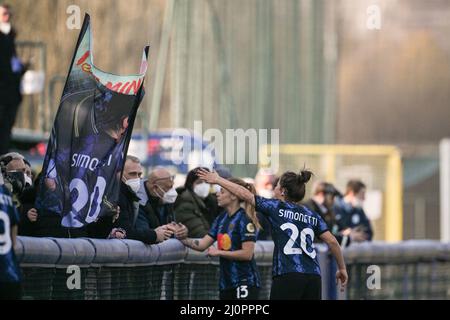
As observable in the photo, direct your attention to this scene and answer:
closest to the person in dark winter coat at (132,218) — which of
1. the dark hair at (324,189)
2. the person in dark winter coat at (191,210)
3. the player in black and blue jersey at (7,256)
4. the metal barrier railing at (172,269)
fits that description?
the metal barrier railing at (172,269)

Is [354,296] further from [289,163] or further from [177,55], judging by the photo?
[289,163]

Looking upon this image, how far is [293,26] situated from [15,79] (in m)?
18.8

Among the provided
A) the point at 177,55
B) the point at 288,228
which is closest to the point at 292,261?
the point at 288,228

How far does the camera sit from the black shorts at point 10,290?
859cm

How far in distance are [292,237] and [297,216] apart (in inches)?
6.0

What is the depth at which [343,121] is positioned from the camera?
5991 cm

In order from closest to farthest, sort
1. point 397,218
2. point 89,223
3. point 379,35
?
point 89,223
point 397,218
point 379,35

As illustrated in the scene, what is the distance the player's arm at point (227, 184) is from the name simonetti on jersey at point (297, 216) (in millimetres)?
219

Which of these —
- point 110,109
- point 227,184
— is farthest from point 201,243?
point 110,109

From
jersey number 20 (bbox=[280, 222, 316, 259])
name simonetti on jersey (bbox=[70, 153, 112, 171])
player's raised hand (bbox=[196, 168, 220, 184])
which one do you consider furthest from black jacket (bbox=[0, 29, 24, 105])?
Result: jersey number 20 (bbox=[280, 222, 316, 259])

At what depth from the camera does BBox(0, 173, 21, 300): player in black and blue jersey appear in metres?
8.59

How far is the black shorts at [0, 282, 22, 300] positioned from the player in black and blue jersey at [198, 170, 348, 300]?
2.79m

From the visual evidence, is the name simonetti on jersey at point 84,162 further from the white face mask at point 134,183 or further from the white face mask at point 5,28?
the white face mask at point 5,28
